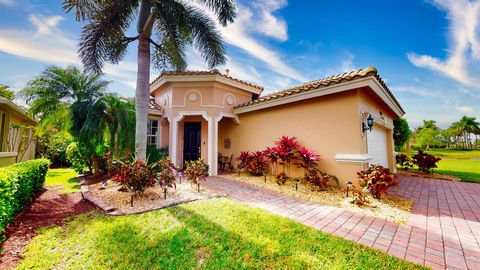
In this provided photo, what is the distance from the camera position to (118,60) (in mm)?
7824

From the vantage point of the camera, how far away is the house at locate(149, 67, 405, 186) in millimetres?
6332

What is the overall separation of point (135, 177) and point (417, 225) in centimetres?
685

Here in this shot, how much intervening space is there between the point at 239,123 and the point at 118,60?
655cm

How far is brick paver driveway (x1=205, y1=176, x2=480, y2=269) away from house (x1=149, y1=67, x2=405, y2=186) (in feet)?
6.93

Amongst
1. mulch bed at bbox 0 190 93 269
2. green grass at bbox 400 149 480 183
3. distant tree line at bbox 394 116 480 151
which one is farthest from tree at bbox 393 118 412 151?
distant tree line at bbox 394 116 480 151

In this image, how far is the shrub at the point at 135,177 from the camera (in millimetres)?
4944

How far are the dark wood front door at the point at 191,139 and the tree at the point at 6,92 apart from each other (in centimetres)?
1541

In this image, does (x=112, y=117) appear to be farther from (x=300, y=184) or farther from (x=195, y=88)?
(x=300, y=184)

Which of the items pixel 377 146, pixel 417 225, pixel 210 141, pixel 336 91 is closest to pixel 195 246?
pixel 417 225

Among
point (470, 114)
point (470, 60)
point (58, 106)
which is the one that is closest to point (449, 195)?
point (470, 60)

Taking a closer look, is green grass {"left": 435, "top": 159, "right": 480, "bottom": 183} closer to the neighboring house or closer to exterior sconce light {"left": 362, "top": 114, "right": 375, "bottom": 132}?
exterior sconce light {"left": 362, "top": 114, "right": 375, "bottom": 132}

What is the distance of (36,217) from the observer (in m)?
4.47

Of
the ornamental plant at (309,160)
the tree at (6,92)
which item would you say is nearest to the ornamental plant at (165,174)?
the ornamental plant at (309,160)

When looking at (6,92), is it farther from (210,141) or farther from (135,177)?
(135,177)
